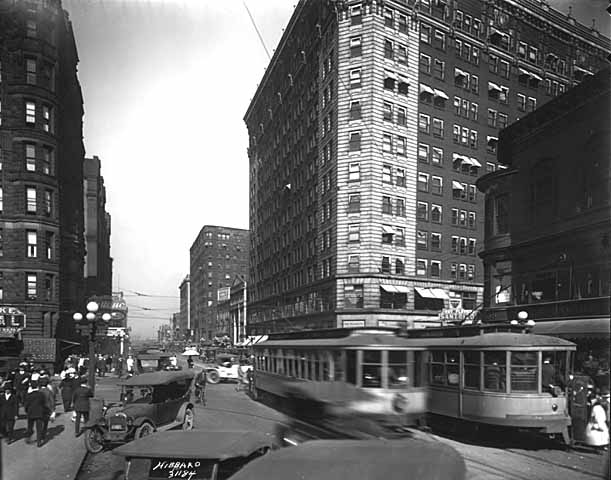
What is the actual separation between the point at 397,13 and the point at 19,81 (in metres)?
3.55

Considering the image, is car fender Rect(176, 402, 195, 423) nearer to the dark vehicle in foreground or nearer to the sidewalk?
the sidewalk

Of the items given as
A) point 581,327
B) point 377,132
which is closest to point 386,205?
point 377,132

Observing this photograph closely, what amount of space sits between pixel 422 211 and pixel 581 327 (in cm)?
174

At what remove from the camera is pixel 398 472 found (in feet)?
7.63

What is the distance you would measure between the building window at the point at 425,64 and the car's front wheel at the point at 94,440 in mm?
4677

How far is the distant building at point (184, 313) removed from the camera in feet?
11.9

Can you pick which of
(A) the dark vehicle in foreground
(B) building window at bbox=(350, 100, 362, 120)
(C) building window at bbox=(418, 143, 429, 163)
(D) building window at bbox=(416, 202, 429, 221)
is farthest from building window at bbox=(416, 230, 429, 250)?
(A) the dark vehicle in foreground

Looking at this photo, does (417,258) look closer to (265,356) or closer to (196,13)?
(265,356)

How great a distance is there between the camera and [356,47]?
12.7 feet

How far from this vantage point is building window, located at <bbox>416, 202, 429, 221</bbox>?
163 inches

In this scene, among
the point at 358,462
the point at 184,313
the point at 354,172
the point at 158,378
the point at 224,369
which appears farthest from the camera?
the point at 158,378

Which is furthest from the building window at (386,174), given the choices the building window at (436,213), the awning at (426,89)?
the awning at (426,89)

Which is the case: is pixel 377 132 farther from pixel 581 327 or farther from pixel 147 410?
pixel 147 410

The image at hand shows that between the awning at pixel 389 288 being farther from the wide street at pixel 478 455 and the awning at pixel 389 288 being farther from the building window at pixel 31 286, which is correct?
the building window at pixel 31 286
